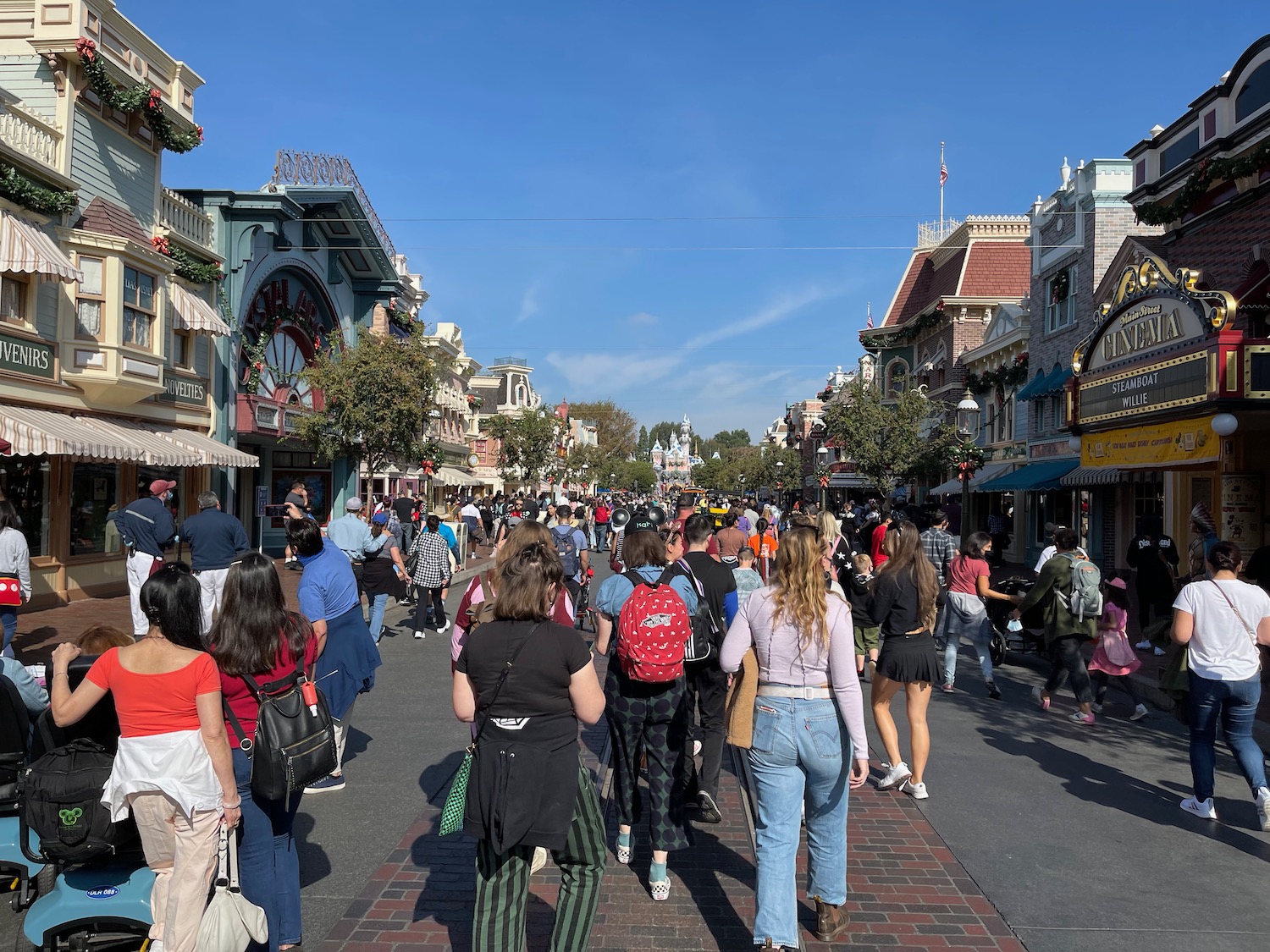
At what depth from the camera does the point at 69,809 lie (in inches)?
138

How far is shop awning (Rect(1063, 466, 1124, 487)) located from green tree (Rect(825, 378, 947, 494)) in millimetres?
6153

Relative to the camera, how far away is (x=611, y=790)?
584cm

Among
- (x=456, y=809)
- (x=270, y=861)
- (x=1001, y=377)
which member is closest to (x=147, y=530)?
(x=270, y=861)

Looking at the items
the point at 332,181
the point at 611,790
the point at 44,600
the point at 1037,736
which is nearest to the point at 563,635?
the point at 611,790

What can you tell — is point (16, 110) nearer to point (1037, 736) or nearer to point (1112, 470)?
point (1037, 736)

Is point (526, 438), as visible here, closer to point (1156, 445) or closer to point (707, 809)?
point (1156, 445)

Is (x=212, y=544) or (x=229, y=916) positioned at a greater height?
(x=212, y=544)

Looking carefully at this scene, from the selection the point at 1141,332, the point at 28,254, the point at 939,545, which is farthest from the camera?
the point at 1141,332

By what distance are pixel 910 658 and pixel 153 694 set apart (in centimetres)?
451

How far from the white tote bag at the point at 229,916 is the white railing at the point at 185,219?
18328mm

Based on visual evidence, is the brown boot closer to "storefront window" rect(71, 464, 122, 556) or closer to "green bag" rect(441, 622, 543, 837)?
"green bag" rect(441, 622, 543, 837)

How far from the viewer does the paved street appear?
4.15m

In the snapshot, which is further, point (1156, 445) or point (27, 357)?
point (1156, 445)

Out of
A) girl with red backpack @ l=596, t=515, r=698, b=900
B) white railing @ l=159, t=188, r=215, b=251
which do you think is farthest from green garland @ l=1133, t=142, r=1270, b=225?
white railing @ l=159, t=188, r=215, b=251
